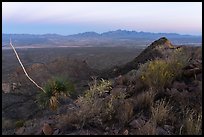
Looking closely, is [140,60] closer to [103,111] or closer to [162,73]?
[162,73]

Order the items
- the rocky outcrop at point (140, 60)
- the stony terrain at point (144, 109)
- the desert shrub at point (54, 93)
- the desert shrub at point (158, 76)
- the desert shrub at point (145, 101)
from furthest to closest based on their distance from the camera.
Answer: the rocky outcrop at point (140, 60)
the desert shrub at point (54, 93)
the desert shrub at point (158, 76)
the desert shrub at point (145, 101)
the stony terrain at point (144, 109)

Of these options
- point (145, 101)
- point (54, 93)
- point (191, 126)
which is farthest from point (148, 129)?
point (54, 93)

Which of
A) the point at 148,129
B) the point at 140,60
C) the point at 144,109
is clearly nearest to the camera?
the point at 148,129

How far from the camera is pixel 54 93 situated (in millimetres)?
12180

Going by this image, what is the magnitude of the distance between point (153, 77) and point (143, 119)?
199 centimetres

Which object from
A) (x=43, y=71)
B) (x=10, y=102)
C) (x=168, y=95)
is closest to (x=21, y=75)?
(x=43, y=71)

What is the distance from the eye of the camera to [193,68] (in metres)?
9.68

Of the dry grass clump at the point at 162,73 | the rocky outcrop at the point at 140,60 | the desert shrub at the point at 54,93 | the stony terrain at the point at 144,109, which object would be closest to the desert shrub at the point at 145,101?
the stony terrain at the point at 144,109

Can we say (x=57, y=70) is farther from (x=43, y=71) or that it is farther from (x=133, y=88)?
(x=133, y=88)

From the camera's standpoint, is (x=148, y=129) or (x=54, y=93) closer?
(x=148, y=129)

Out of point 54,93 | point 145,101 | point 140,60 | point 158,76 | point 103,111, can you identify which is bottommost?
point 140,60

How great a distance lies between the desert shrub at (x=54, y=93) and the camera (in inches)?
466

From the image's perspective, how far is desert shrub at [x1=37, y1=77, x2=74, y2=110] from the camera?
11.8 m

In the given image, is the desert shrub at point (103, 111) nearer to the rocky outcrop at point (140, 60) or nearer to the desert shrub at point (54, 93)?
the desert shrub at point (54, 93)
